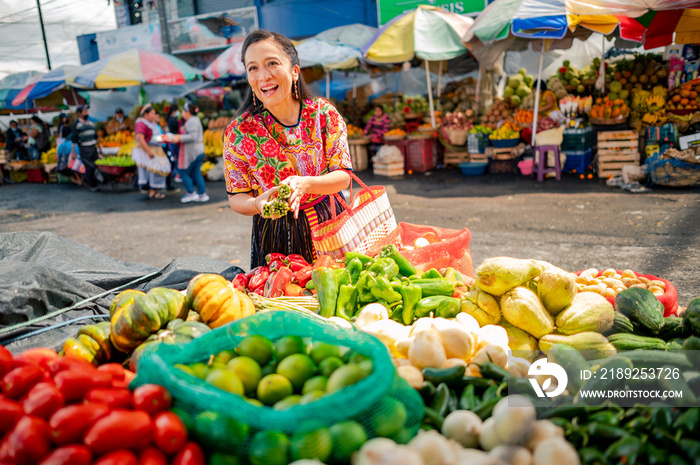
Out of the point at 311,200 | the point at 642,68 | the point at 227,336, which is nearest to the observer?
the point at 227,336

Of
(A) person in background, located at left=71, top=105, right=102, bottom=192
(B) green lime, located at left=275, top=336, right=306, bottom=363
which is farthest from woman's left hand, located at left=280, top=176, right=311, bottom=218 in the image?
(A) person in background, located at left=71, top=105, right=102, bottom=192

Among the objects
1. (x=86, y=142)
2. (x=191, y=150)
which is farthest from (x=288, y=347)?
(x=86, y=142)

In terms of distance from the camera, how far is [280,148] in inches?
120

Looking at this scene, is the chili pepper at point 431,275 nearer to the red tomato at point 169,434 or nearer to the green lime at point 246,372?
the green lime at point 246,372

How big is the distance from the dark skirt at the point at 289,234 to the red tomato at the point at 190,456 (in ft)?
6.46

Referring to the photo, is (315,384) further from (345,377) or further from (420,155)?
(420,155)

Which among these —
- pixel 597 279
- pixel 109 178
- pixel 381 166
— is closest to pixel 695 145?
pixel 381 166

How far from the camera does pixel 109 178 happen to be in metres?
14.5

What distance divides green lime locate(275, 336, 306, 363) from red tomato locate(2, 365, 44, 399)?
0.74 metres

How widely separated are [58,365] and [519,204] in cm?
786

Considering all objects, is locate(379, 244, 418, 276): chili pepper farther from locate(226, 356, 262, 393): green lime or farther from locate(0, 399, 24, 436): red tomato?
locate(0, 399, 24, 436): red tomato

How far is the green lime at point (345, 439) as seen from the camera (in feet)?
4.21

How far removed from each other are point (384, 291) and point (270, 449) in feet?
4.14

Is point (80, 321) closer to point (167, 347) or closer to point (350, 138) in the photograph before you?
point (167, 347)
